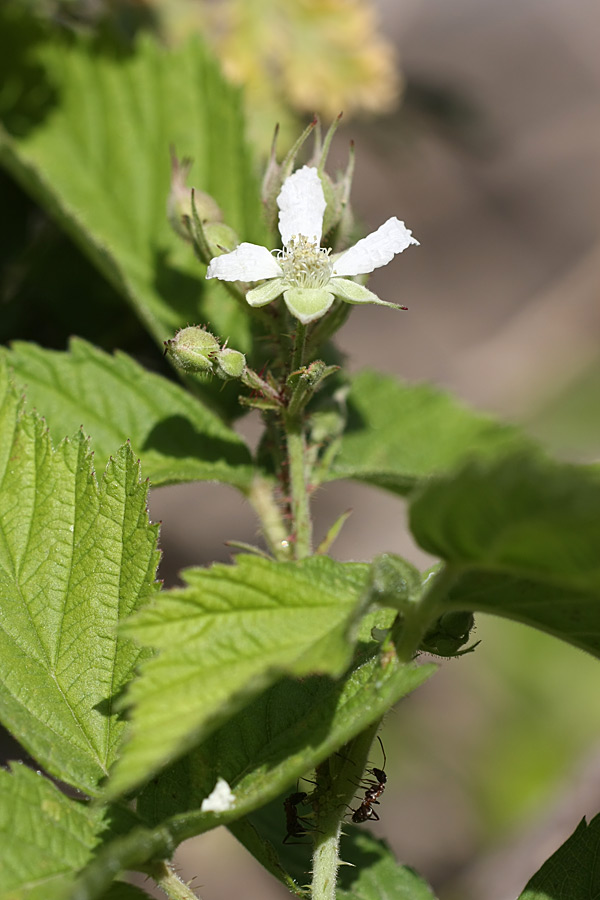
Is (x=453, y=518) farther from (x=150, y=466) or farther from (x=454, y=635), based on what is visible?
(x=150, y=466)

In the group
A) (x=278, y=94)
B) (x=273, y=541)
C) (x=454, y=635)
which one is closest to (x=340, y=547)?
(x=278, y=94)

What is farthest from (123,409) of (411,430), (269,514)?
(411,430)

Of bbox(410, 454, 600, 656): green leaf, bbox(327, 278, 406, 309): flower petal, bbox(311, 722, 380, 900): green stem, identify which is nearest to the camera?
bbox(410, 454, 600, 656): green leaf

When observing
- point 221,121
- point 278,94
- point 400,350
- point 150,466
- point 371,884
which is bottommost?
point 371,884

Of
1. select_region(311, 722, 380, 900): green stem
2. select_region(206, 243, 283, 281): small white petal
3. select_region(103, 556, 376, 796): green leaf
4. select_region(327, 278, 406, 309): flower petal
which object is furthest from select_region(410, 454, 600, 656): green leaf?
select_region(206, 243, 283, 281): small white petal

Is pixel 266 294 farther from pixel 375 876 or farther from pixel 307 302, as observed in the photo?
pixel 375 876

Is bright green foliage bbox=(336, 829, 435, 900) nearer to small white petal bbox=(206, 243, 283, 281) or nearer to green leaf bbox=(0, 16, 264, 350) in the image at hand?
small white petal bbox=(206, 243, 283, 281)

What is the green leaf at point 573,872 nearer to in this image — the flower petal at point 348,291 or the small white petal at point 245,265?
the flower petal at point 348,291
